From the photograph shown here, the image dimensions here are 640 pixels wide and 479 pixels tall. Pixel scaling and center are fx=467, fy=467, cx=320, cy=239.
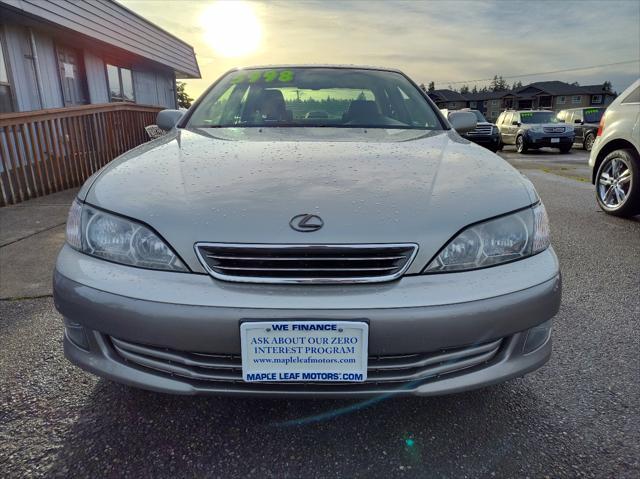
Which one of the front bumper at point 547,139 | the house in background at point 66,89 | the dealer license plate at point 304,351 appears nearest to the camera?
the dealer license plate at point 304,351

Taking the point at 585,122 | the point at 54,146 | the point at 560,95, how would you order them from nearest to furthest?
the point at 54,146, the point at 585,122, the point at 560,95

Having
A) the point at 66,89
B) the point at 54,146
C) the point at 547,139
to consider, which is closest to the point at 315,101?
the point at 54,146

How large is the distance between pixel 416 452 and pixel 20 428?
4.68 feet

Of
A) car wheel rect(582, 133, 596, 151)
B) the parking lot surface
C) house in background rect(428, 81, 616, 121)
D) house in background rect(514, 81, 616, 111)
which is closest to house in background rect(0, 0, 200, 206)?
the parking lot surface

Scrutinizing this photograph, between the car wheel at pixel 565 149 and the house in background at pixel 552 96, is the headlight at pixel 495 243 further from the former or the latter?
the house in background at pixel 552 96

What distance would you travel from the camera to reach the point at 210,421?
1723mm

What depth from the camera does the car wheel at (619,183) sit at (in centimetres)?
478

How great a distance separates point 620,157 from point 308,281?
16.1 ft

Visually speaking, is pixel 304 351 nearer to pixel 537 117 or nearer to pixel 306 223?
pixel 306 223

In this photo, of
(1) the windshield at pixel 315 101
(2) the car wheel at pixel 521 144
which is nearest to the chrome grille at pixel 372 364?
(1) the windshield at pixel 315 101

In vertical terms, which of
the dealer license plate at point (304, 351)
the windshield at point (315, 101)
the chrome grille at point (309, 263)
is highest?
the windshield at point (315, 101)

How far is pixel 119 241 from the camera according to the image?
1.54 meters

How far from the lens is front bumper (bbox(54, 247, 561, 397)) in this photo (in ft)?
4.41

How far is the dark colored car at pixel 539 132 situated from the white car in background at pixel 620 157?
38.4ft
